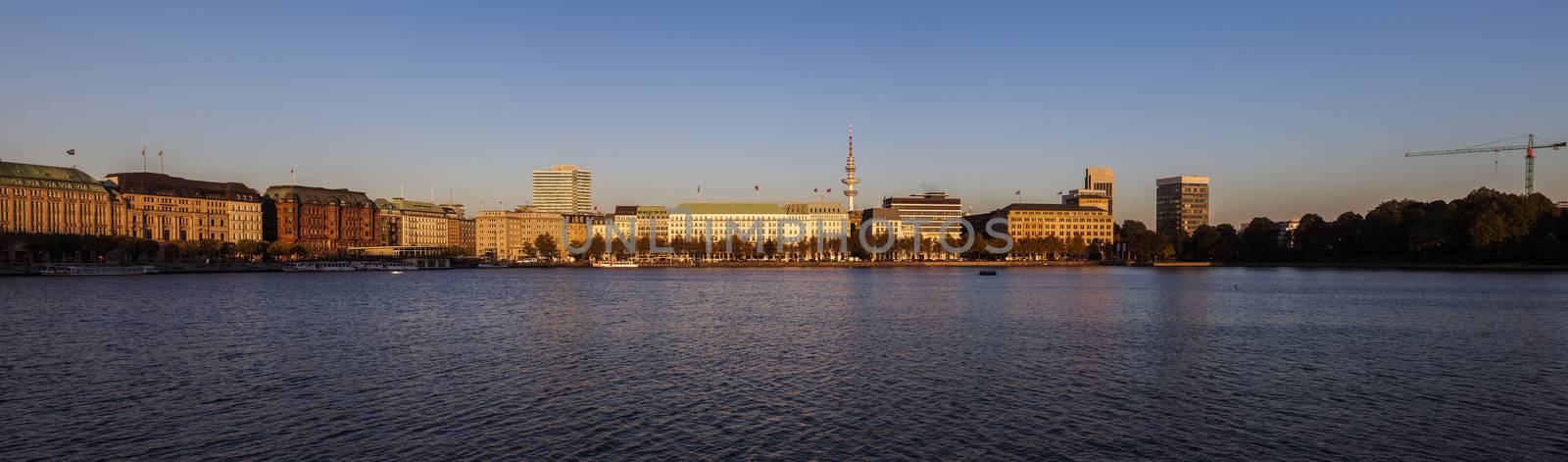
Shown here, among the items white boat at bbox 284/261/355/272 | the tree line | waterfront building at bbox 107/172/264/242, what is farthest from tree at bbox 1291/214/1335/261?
waterfront building at bbox 107/172/264/242

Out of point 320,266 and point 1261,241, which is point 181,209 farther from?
point 1261,241

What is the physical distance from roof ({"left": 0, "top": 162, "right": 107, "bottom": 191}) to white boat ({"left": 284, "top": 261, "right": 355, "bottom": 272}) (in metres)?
36.0

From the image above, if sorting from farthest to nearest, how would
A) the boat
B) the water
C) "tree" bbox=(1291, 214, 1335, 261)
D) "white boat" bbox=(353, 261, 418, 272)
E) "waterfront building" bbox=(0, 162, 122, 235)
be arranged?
"white boat" bbox=(353, 261, 418, 272), "tree" bbox=(1291, 214, 1335, 261), "waterfront building" bbox=(0, 162, 122, 235), the boat, the water

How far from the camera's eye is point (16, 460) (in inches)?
808

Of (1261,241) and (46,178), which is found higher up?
(46,178)

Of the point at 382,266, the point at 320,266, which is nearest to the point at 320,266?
the point at 320,266

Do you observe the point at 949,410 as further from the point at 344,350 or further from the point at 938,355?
Result: the point at 344,350

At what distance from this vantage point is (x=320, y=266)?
170m

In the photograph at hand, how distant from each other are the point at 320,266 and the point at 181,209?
38.0m

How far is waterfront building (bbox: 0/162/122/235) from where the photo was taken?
481ft

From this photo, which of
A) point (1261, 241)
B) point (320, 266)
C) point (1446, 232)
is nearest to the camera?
point (1446, 232)

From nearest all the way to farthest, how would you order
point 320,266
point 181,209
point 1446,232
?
point 1446,232 → point 320,266 → point 181,209

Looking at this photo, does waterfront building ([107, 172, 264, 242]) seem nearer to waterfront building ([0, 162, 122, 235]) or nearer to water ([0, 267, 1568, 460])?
waterfront building ([0, 162, 122, 235])

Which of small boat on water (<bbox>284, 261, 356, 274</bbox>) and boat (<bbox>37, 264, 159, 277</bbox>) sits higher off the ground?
boat (<bbox>37, 264, 159, 277</bbox>)
